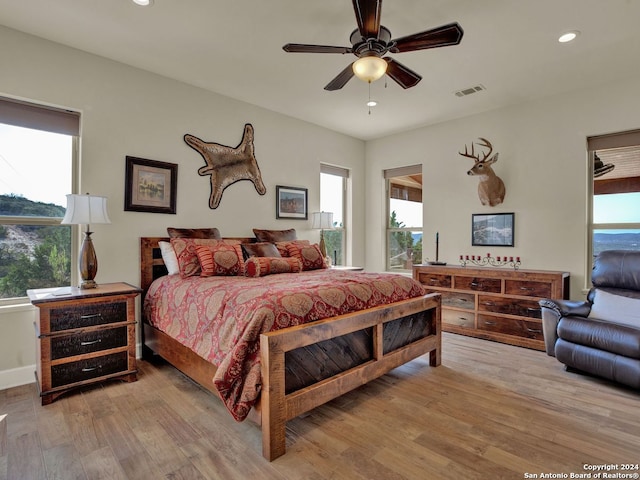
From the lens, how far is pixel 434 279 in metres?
4.51

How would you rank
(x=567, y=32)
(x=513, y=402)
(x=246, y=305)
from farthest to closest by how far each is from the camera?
(x=567, y=32), (x=513, y=402), (x=246, y=305)

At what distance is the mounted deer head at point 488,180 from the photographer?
4.35 metres

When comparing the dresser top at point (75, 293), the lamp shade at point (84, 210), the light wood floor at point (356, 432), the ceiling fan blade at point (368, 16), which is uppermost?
the ceiling fan blade at point (368, 16)

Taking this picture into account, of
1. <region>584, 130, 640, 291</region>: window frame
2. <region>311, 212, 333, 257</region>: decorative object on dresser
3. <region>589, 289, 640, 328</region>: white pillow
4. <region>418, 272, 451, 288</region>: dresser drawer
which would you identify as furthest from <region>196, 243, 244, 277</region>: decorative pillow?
<region>584, 130, 640, 291</region>: window frame

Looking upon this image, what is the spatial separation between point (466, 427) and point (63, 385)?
280cm

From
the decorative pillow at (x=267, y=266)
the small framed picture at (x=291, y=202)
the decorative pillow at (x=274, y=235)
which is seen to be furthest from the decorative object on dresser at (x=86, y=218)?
the small framed picture at (x=291, y=202)

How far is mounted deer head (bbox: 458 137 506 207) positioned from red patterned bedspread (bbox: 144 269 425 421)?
82.8 inches

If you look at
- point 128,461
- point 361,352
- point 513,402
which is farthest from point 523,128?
point 128,461

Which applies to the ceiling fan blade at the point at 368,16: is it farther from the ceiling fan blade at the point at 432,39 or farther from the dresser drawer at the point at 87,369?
the dresser drawer at the point at 87,369

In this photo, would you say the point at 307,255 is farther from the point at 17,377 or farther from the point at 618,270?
the point at 618,270

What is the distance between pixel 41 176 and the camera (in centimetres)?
305

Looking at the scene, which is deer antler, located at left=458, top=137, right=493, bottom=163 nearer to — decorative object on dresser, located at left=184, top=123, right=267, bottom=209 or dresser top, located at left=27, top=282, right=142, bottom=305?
decorative object on dresser, located at left=184, top=123, right=267, bottom=209

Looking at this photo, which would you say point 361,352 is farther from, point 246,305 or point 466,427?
point 246,305

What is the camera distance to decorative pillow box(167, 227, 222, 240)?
141 inches
